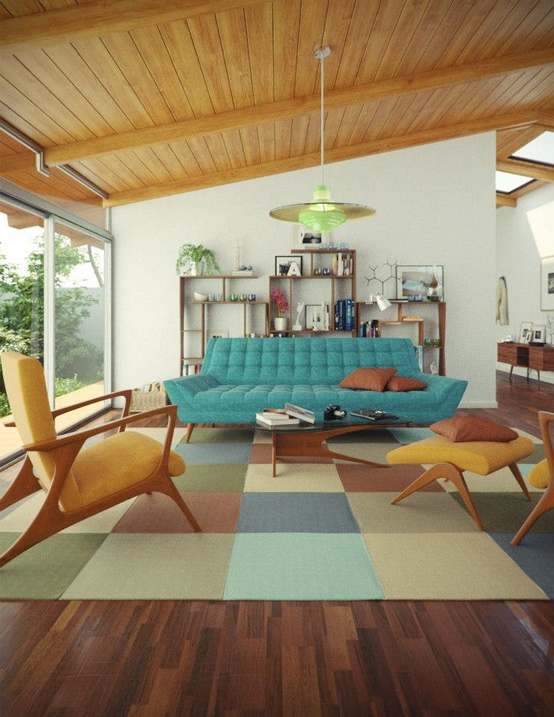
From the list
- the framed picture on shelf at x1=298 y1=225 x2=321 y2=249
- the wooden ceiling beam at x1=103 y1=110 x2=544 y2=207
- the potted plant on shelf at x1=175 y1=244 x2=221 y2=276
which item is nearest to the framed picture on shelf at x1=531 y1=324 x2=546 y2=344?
the wooden ceiling beam at x1=103 y1=110 x2=544 y2=207

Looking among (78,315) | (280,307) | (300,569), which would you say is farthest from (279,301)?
(300,569)

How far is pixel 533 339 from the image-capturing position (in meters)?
9.35

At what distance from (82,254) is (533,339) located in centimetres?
742

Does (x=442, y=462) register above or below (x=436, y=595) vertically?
above

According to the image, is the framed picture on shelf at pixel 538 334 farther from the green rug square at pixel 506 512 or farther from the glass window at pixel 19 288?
the glass window at pixel 19 288

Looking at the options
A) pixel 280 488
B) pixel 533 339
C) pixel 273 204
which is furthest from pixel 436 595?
pixel 533 339

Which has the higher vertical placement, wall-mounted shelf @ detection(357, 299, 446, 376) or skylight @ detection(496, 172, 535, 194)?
skylight @ detection(496, 172, 535, 194)

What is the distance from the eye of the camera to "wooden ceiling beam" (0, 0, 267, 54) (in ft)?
10.0

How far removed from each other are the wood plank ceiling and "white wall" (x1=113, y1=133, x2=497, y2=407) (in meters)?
0.25

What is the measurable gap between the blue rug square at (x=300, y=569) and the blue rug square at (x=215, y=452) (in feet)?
4.87

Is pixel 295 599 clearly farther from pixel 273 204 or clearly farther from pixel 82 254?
pixel 273 204

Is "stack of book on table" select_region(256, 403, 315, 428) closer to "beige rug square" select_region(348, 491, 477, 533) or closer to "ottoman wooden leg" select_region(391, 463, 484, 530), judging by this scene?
"beige rug square" select_region(348, 491, 477, 533)

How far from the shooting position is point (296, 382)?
18.0 feet

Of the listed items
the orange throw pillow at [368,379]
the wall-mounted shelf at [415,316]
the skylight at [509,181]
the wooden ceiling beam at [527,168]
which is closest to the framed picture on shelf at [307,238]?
the wall-mounted shelf at [415,316]
